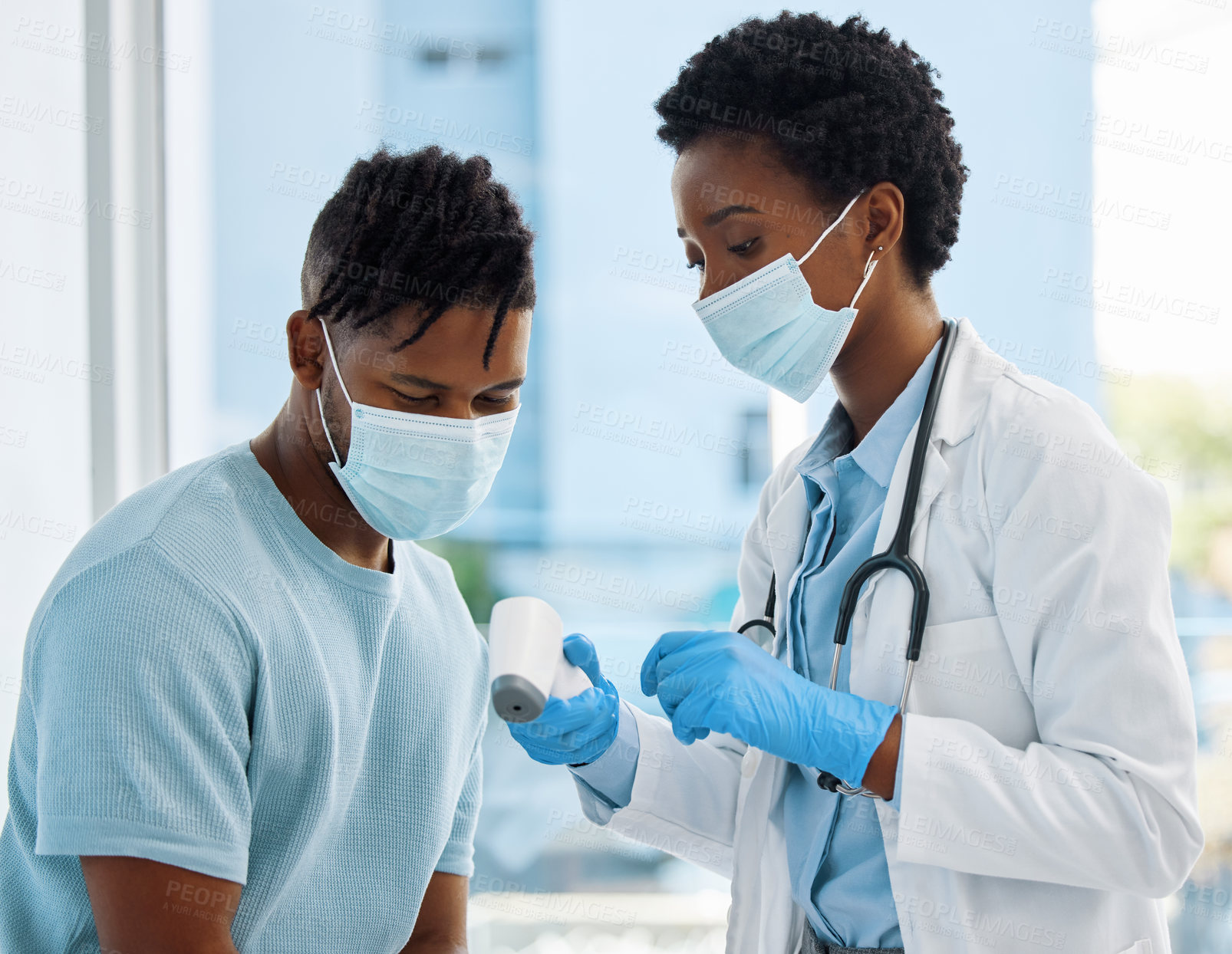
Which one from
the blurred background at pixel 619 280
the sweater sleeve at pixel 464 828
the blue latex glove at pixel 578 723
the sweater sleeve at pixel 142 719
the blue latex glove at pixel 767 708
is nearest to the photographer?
the sweater sleeve at pixel 142 719

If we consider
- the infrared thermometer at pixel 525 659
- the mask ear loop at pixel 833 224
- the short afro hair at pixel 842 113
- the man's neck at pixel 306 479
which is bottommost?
the infrared thermometer at pixel 525 659

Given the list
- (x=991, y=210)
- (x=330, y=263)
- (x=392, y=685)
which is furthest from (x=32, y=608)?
(x=991, y=210)

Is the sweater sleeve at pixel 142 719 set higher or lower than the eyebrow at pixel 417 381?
lower

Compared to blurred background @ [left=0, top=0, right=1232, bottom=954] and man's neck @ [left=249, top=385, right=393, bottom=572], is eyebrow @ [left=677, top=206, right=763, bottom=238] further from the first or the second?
blurred background @ [left=0, top=0, right=1232, bottom=954]

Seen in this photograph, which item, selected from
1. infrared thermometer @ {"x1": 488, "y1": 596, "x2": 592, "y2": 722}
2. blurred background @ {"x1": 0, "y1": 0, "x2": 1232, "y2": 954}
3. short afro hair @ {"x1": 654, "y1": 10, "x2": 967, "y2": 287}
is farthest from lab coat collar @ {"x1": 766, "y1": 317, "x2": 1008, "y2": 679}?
blurred background @ {"x1": 0, "y1": 0, "x2": 1232, "y2": 954}

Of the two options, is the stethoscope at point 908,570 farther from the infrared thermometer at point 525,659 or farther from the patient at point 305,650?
the patient at point 305,650

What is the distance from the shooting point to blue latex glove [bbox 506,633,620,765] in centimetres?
106

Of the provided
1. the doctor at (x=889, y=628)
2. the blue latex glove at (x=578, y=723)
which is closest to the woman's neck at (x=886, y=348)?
the doctor at (x=889, y=628)

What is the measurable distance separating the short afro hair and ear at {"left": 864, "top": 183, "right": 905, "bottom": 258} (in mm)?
16

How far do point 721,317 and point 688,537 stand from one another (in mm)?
908

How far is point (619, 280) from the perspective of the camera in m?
2.00

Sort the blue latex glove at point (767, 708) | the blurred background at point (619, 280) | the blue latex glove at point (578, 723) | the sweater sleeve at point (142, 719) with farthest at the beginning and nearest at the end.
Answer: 1. the blurred background at point (619, 280)
2. the blue latex glove at point (578, 723)
3. the blue latex glove at point (767, 708)
4. the sweater sleeve at point (142, 719)

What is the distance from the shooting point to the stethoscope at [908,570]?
1.00 m

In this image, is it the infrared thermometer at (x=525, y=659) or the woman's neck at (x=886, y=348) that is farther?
the woman's neck at (x=886, y=348)
